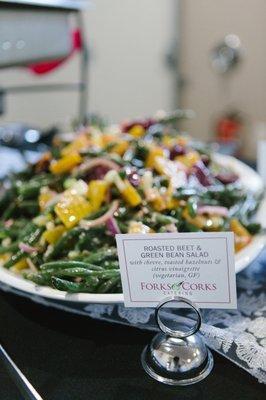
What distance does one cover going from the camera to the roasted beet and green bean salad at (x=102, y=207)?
927 millimetres

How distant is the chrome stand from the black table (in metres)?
0.01

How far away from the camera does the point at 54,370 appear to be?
30.9 inches

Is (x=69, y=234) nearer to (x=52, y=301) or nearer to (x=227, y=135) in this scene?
(x=52, y=301)

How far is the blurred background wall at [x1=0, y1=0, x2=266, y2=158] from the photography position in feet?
10.5

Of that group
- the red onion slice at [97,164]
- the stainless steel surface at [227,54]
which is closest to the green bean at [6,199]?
the red onion slice at [97,164]

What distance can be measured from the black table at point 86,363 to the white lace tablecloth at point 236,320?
0.08 feet

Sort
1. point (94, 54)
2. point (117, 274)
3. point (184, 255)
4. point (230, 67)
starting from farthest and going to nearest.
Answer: point (94, 54) < point (230, 67) < point (117, 274) < point (184, 255)

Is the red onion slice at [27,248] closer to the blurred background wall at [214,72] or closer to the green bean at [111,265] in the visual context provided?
the green bean at [111,265]

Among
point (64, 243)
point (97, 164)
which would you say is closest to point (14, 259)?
point (64, 243)

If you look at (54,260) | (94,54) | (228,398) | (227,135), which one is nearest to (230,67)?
(227,135)

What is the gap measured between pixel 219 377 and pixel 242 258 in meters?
0.27

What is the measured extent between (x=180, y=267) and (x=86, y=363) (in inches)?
10.2

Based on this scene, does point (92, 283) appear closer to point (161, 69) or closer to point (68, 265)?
point (68, 265)

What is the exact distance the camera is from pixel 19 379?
761 mm
